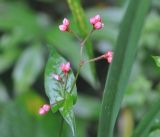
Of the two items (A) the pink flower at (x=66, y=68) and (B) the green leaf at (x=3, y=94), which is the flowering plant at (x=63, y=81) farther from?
(B) the green leaf at (x=3, y=94)

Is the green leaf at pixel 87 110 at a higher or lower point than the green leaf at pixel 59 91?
lower

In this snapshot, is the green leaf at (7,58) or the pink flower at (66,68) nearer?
the pink flower at (66,68)

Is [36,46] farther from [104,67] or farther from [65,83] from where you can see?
[65,83]

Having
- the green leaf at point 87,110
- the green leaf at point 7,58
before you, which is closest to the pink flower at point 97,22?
the green leaf at point 87,110

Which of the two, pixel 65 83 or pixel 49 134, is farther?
pixel 49 134

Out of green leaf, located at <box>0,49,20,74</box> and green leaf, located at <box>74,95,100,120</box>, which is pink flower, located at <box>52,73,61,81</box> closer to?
green leaf, located at <box>74,95,100,120</box>

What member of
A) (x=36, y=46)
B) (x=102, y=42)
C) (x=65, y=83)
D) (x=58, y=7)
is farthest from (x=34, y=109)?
(x=65, y=83)

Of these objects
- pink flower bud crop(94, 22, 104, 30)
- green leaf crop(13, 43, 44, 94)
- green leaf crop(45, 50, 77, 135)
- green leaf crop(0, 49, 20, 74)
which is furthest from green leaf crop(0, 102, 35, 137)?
green leaf crop(0, 49, 20, 74)
